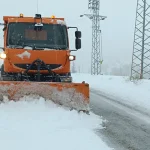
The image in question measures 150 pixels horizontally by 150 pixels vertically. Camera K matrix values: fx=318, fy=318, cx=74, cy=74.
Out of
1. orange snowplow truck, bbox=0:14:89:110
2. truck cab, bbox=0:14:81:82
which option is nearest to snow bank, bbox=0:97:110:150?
orange snowplow truck, bbox=0:14:89:110

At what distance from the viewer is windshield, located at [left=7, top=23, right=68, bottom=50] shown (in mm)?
8445

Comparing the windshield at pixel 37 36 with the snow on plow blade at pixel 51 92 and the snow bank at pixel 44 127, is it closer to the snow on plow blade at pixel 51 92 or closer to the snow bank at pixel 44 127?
the snow on plow blade at pixel 51 92

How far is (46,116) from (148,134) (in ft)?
6.66

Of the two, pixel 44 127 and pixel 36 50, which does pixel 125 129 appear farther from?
pixel 36 50

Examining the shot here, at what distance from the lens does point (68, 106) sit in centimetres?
703

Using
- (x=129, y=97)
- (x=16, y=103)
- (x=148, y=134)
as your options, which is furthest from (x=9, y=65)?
(x=129, y=97)

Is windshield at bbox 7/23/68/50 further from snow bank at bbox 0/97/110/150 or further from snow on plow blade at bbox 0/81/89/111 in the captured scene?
snow bank at bbox 0/97/110/150

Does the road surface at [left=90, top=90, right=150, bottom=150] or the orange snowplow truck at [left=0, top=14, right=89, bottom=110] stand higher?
the orange snowplow truck at [left=0, top=14, right=89, bottom=110]

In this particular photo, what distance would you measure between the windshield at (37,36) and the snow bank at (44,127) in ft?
6.70

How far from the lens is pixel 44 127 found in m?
5.84

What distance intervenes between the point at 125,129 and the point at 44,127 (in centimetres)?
162

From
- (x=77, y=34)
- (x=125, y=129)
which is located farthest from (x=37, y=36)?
(x=125, y=129)

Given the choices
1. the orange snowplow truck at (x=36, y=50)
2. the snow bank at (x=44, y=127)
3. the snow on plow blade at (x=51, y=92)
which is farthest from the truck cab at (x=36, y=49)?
the snow bank at (x=44, y=127)

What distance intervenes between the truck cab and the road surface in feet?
5.30
